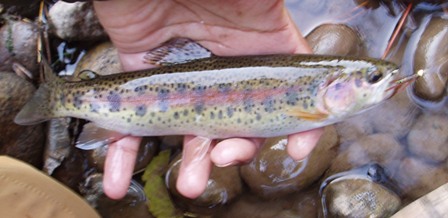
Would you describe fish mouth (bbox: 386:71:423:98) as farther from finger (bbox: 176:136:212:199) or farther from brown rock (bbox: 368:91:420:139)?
brown rock (bbox: 368:91:420:139)

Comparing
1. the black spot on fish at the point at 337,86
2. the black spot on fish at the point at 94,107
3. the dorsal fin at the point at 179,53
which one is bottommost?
the black spot on fish at the point at 94,107

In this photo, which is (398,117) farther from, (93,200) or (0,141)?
(0,141)

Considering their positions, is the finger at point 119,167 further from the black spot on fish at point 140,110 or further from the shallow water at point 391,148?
the shallow water at point 391,148

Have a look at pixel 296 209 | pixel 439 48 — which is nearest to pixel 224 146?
pixel 296 209

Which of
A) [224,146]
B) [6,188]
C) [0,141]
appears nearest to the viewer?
[6,188]

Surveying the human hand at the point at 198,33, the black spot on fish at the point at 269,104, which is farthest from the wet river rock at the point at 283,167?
the black spot on fish at the point at 269,104

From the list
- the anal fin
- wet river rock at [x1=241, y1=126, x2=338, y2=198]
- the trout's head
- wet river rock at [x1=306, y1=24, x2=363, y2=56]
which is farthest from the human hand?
wet river rock at [x1=306, y1=24, x2=363, y2=56]
